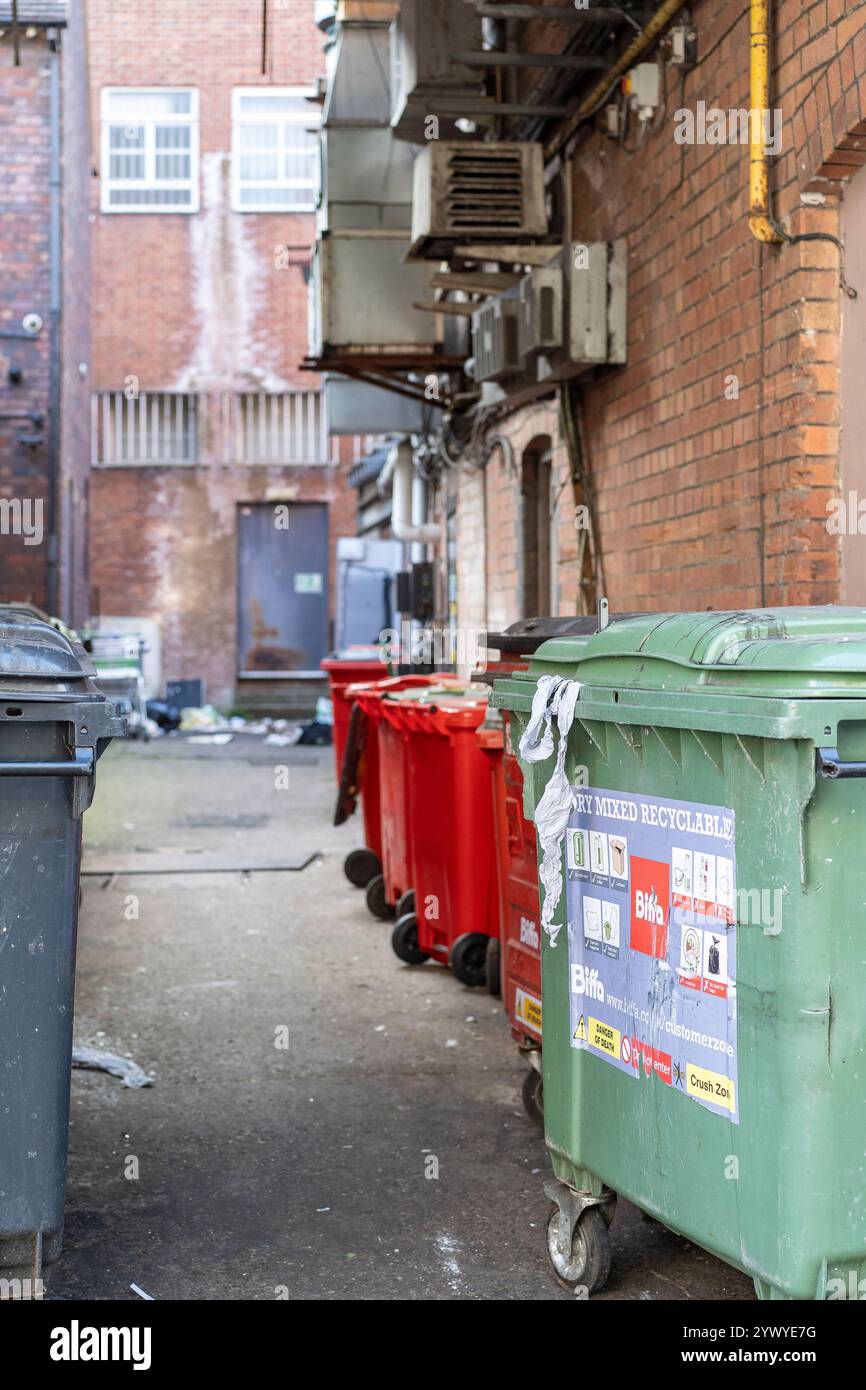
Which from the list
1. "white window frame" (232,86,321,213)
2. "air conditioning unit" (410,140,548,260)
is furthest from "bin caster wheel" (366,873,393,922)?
"white window frame" (232,86,321,213)

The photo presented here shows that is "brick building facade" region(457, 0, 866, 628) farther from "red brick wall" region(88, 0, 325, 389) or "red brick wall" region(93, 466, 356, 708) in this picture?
"red brick wall" region(88, 0, 325, 389)

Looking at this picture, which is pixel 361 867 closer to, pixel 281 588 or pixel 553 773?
pixel 553 773

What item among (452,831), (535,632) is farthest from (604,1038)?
(452,831)

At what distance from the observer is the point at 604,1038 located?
3.35 metres

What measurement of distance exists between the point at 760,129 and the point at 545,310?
7.17ft

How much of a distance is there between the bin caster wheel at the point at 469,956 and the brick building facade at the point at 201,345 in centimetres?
1807

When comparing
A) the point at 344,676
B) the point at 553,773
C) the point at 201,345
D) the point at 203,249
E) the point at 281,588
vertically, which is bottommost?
the point at 553,773

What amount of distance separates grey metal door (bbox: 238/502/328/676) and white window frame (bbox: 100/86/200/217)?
5.05 meters

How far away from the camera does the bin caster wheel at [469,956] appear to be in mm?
6277

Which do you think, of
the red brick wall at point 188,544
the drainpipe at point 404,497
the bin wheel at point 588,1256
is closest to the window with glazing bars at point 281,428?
the red brick wall at point 188,544

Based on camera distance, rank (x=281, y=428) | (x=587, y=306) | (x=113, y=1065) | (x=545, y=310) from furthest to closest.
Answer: (x=281, y=428)
(x=545, y=310)
(x=587, y=306)
(x=113, y=1065)

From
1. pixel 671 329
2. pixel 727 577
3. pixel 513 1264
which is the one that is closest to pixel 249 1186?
pixel 513 1264

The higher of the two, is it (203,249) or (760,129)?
(203,249)

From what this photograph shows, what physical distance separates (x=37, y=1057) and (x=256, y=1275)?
81 cm
